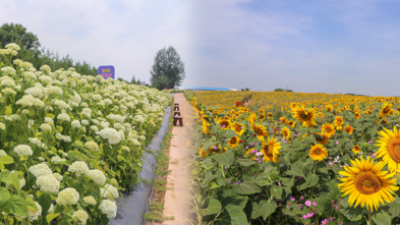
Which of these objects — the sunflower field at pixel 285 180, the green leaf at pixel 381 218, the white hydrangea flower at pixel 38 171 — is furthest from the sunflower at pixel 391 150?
the white hydrangea flower at pixel 38 171

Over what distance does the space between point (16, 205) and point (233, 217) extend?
964 mm

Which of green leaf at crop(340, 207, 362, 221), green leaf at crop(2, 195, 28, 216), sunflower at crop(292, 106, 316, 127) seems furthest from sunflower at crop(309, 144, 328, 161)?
green leaf at crop(2, 195, 28, 216)

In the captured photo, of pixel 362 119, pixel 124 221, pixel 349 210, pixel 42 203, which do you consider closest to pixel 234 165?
pixel 349 210

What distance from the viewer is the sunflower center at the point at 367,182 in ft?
4.25

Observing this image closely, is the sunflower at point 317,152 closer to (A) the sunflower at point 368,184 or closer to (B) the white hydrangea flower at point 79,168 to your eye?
(A) the sunflower at point 368,184

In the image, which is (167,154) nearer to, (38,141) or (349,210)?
(38,141)

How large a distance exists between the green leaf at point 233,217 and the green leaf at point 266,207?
1.25ft

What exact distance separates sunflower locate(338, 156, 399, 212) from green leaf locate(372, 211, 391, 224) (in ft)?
0.13

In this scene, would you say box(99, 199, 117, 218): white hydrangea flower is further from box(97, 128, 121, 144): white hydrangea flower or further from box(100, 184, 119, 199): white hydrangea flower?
box(97, 128, 121, 144): white hydrangea flower

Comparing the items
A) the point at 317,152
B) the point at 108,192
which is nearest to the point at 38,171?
the point at 108,192

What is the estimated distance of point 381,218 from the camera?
1302mm

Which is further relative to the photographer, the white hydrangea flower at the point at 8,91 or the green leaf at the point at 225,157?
the white hydrangea flower at the point at 8,91

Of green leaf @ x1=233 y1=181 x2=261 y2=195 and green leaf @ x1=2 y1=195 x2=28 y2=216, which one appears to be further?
green leaf @ x1=233 y1=181 x2=261 y2=195

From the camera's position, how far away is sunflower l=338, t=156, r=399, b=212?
4.21ft
